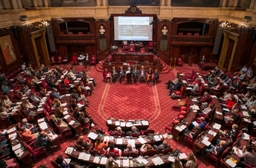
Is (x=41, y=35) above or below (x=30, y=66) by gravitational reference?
above

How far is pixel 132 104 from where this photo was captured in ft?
39.1

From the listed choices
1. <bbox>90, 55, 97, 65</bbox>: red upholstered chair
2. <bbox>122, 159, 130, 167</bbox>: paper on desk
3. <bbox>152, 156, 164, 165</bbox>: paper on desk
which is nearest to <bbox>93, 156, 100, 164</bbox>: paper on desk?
<bbox>122, 159, 130, 167</bbox>: paper on desk

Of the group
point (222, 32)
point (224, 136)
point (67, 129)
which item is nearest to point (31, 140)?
point (67, 129)

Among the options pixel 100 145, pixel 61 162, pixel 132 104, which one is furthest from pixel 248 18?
pixel 61 162

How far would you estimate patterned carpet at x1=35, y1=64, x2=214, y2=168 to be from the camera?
10031 millimetres

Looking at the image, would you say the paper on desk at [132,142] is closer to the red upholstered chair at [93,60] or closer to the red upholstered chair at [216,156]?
the red upholstered chair at [216,156]

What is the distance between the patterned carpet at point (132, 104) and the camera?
32.9 ft

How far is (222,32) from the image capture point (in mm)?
17156

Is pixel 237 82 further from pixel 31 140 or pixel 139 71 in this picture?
pixel 31 140

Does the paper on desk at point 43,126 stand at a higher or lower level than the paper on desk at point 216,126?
lower

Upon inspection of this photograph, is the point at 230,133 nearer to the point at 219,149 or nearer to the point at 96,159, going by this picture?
the point at 219,149

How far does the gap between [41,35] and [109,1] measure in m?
7.23

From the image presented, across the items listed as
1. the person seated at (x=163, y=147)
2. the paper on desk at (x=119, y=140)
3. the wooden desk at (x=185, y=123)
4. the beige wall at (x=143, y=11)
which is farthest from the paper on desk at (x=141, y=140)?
the beige wall at (x=143, y=11)

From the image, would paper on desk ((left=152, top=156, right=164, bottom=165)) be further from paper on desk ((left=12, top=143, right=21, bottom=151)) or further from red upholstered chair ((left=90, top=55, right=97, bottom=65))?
red upholstered chair ((left=90, top=55, right=97, bottom=65))
